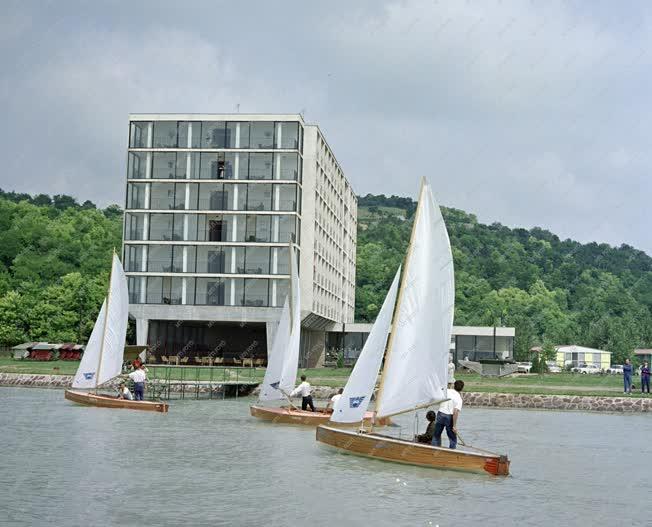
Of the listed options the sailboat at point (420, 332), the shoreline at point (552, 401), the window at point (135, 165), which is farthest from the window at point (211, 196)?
the sailboat at point (420, 332)

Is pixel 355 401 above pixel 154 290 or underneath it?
underneath

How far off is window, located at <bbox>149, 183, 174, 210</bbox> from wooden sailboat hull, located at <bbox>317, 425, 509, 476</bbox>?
62.9 metres

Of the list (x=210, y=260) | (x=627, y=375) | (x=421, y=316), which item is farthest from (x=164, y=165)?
(x=421, y=316)

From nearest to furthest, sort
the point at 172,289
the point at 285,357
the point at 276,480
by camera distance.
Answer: the point at 276,480
the point at 285,357
the point at 172,289

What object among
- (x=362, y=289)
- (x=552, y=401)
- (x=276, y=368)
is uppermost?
(x=362, y=289)

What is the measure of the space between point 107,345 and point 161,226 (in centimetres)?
4220

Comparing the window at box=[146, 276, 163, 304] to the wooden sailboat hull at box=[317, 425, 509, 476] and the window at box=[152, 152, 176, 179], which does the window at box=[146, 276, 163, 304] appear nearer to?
the window at box=[152, 152, 176, 179]

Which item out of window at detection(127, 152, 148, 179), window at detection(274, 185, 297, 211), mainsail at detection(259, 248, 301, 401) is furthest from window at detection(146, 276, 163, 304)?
Result: mainsail at detection(259, 248, 301, 401)

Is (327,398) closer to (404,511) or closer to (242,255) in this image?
(242,255)

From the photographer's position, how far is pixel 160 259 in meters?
86.7

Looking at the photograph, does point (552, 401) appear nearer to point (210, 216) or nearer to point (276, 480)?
point (276, 480)

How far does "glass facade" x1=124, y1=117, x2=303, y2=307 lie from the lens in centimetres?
8600

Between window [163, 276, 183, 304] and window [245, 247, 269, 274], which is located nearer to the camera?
window [245, 247, 269, 274]

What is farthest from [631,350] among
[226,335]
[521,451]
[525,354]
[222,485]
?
[222,485]
